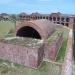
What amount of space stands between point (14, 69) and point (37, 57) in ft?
8.67

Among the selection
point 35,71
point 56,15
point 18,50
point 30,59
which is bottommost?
point 35,71

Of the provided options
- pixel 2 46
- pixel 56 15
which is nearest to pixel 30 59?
pixel 2 46

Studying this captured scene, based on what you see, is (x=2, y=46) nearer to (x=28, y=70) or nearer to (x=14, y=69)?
(x=14, y=69)

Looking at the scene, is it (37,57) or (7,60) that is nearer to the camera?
(37,57)

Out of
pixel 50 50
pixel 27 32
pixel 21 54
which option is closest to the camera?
pixel 21 54

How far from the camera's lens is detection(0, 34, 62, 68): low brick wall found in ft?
38.7

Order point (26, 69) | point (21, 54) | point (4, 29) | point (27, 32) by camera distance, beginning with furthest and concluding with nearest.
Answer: point (4, 29) < point (27, 32) < point (21, 54) < point (26, 69)

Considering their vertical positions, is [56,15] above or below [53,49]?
above

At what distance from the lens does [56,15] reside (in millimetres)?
52094

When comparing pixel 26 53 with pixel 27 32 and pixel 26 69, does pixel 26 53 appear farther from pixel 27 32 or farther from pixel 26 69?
pixel 27 32

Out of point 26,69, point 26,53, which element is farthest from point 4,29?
point 26,69

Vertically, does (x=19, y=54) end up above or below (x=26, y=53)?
below

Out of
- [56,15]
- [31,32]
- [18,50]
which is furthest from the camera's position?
[56,15]

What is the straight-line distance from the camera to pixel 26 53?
12.1m
